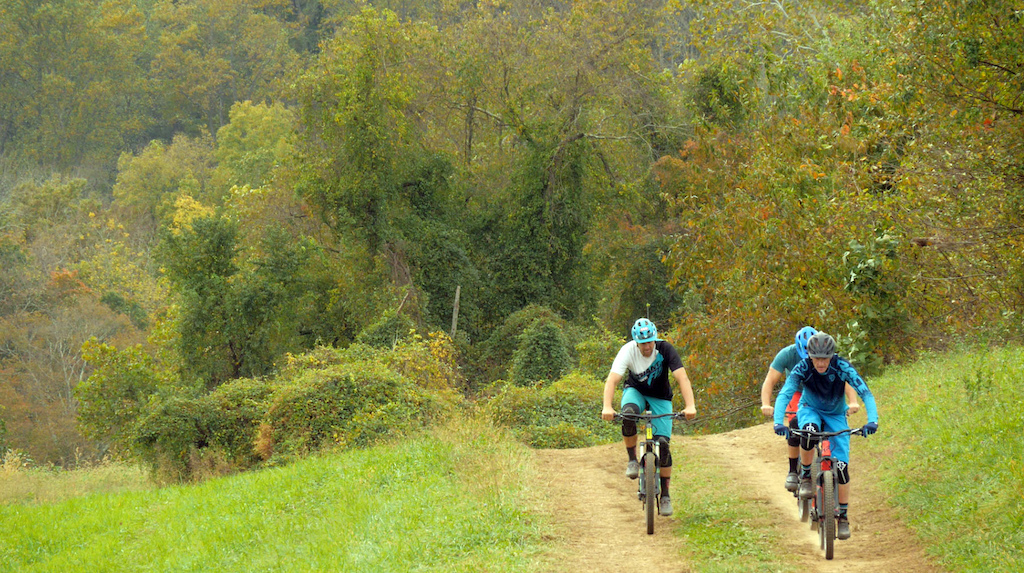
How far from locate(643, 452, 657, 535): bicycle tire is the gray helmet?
1.67 meters

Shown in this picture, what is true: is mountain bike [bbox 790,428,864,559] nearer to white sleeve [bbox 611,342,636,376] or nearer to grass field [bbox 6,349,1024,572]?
grass field [bbox 6,349,1024,572]

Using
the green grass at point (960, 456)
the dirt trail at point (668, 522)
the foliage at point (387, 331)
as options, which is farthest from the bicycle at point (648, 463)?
the foliage at point (387, 331)

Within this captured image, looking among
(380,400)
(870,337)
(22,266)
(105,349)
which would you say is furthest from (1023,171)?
(22,266)

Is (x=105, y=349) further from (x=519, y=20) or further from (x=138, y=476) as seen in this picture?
(x=519, y=20)

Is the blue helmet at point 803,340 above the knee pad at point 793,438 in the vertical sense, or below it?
above

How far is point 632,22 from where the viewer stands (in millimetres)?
34938

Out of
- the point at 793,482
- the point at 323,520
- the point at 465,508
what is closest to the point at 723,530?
the point at 793,482

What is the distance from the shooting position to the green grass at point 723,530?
7500 mm

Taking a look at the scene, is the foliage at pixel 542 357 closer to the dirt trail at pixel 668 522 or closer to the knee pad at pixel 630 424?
the dirt trail at pixel 668 522

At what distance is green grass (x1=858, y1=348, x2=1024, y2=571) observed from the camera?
728 centimetres

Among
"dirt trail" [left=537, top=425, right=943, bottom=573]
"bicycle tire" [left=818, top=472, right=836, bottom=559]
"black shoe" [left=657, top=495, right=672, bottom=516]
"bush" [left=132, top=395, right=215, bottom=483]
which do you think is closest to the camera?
"bicycle tire" [left=818, top=472, right=836, bottom=559]

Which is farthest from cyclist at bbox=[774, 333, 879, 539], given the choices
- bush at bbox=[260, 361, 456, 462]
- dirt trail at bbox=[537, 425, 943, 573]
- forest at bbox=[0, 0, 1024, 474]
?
bush at bbox=[260, 361, 456, 462]

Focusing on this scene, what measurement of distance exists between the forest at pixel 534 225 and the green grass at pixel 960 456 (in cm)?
197

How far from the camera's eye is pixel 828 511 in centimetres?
747
